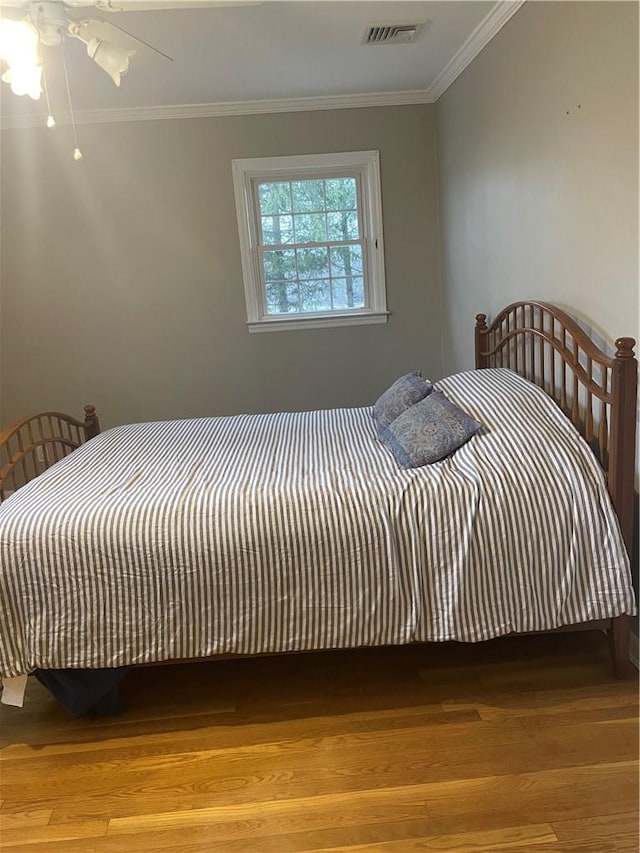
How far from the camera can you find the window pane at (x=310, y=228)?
13.7 ft

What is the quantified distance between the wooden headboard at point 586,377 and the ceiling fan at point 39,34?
5.83 ft

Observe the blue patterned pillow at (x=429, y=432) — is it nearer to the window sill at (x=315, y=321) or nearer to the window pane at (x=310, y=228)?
the window sill at (x=315, y=321)

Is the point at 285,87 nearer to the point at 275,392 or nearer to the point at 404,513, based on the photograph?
the point at 275,392

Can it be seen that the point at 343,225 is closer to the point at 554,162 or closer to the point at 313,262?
the point at 313,262

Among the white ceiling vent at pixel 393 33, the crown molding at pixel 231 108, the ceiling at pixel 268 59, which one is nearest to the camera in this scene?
the ceiling at pixel 268 59

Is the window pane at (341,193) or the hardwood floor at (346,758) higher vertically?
the window pane at (341,193)

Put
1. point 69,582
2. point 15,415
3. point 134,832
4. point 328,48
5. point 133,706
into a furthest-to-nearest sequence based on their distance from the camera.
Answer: point 15,415 → point 328,48 → point 133,706 → point 69,582 → point 134,832

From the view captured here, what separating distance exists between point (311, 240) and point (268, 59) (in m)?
1.24

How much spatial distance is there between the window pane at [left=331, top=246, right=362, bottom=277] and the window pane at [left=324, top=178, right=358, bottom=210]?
0.26m

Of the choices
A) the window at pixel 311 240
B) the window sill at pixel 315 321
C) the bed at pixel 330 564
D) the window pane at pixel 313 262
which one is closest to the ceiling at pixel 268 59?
the window at pixel 311 240

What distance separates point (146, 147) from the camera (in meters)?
3.96

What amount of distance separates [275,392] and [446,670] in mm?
2502

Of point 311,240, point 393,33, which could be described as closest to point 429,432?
point 393,33

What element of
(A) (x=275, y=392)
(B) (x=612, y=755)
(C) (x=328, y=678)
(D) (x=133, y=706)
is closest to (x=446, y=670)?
(C) (x=328, y=678)
